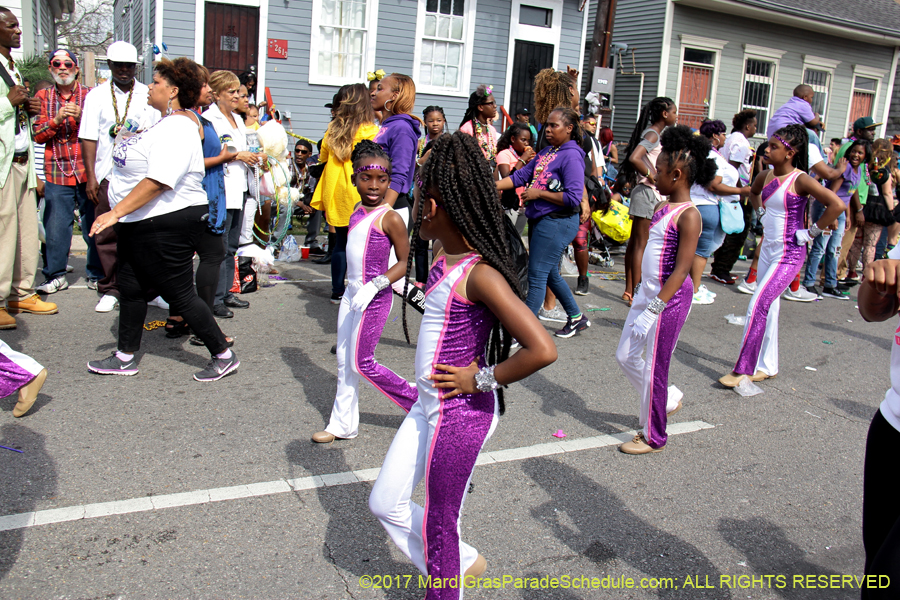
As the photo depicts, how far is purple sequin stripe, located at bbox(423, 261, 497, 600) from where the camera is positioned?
7.54 feet

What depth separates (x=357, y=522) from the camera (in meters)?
3.21

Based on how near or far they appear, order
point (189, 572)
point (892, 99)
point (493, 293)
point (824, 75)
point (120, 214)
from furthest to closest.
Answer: point (892, 99), point (824, 75), point (120, 214), point (189, 572), point (493, 293)

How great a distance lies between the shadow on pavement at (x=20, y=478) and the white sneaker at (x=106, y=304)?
2473 mm

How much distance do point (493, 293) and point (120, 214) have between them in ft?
9.91

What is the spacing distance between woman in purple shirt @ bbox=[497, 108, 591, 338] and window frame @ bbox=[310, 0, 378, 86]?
27.3 feet

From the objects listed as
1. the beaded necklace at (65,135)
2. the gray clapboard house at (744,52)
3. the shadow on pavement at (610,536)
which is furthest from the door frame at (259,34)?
the gray clapboard house at (744,52)

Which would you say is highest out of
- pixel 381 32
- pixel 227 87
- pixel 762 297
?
pixel 381 32

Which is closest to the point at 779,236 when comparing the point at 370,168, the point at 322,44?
A: the point at 370,168

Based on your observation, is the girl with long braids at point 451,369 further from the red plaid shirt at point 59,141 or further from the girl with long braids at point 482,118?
the girl with long braids at point 482,118

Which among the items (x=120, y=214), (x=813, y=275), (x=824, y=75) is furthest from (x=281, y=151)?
(x=824, y=75)

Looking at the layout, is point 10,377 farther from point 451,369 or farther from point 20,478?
point 451,369

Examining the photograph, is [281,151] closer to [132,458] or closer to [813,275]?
[132,458]

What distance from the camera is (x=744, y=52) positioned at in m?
19.6

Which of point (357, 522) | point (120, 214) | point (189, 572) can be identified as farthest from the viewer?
point (120, 214)
